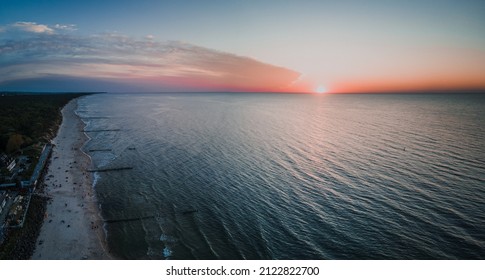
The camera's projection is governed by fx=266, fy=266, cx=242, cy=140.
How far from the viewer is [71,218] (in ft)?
112

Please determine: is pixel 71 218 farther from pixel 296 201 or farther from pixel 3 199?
pixel 296 201

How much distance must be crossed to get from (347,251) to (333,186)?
16630mm

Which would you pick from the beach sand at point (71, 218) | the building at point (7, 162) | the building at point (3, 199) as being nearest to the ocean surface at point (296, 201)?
the beach sand at point (71, 218)

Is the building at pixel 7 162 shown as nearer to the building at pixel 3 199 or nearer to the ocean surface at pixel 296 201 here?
the building at pixel 3 199

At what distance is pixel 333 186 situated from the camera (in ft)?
140

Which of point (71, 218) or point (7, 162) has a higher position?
point (7, 162)

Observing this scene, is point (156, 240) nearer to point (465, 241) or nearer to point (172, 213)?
point (172, 213)

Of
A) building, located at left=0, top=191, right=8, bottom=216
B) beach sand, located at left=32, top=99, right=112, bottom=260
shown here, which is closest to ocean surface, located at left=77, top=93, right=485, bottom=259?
beach sand, located at left=32, top=99, right=112, bottom=260

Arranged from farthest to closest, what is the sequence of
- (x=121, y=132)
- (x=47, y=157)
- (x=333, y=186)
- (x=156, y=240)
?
(x=121, y=132) < (x=47, y=157) < (x=333, y=186) < (x=156, y=240)

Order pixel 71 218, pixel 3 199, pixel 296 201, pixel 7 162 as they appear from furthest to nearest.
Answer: pixel 7 162, pixel 296 201, pixel 3 199, pixel 71 218

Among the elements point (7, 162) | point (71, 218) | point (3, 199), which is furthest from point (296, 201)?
point (7, 162)

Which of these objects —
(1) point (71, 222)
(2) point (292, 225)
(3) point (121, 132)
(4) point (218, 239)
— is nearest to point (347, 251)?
(2) point (292, 225)

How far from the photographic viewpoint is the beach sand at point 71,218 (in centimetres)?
2761

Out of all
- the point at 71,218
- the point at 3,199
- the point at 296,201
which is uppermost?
the point at 296,201
